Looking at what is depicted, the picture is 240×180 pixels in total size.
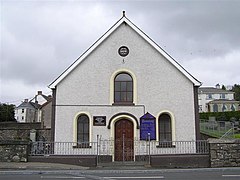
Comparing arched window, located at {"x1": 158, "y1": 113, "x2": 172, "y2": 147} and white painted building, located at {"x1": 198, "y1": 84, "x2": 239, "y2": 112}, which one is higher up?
white painted building, located at {"x1": 198, "y1": 84, "x2": 239, "y2": 112}

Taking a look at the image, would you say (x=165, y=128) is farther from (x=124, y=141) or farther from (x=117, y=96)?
(x=117, y=96)

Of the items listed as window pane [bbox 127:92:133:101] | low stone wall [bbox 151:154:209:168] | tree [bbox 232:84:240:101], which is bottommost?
low stone wall [bbox 151:154:209:168]

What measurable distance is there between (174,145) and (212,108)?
53055 mm

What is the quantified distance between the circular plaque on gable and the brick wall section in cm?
759

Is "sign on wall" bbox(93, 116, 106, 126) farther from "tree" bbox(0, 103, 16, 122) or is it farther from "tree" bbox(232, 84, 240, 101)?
"tree" bbox(232, 84, 240, 101)

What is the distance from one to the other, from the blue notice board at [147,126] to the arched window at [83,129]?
333 cm

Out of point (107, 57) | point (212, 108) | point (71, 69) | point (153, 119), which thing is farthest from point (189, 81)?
point (212, 108)

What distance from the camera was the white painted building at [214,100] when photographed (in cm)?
6912

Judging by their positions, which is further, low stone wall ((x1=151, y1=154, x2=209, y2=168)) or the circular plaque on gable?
the circular plaque on gable

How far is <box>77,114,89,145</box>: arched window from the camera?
1961cm

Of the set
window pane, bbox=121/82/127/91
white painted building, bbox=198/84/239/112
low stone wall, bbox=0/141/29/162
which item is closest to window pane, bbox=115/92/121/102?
window pane, bbox=121/82/127/91

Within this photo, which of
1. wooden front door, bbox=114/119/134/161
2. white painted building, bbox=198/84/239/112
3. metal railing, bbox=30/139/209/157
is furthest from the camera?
white painted building, bbox=198/84/239/112

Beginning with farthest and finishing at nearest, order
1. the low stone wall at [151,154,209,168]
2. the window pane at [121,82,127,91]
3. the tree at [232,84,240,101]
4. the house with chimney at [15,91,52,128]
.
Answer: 1. the tree at [232,84,240,101]
2. the house with chimney at [15,91,52,128]
3. the window pane at [121,82,127,91]
4. the low stone wall at [151,154,209,168]

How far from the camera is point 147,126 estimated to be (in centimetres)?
1939
